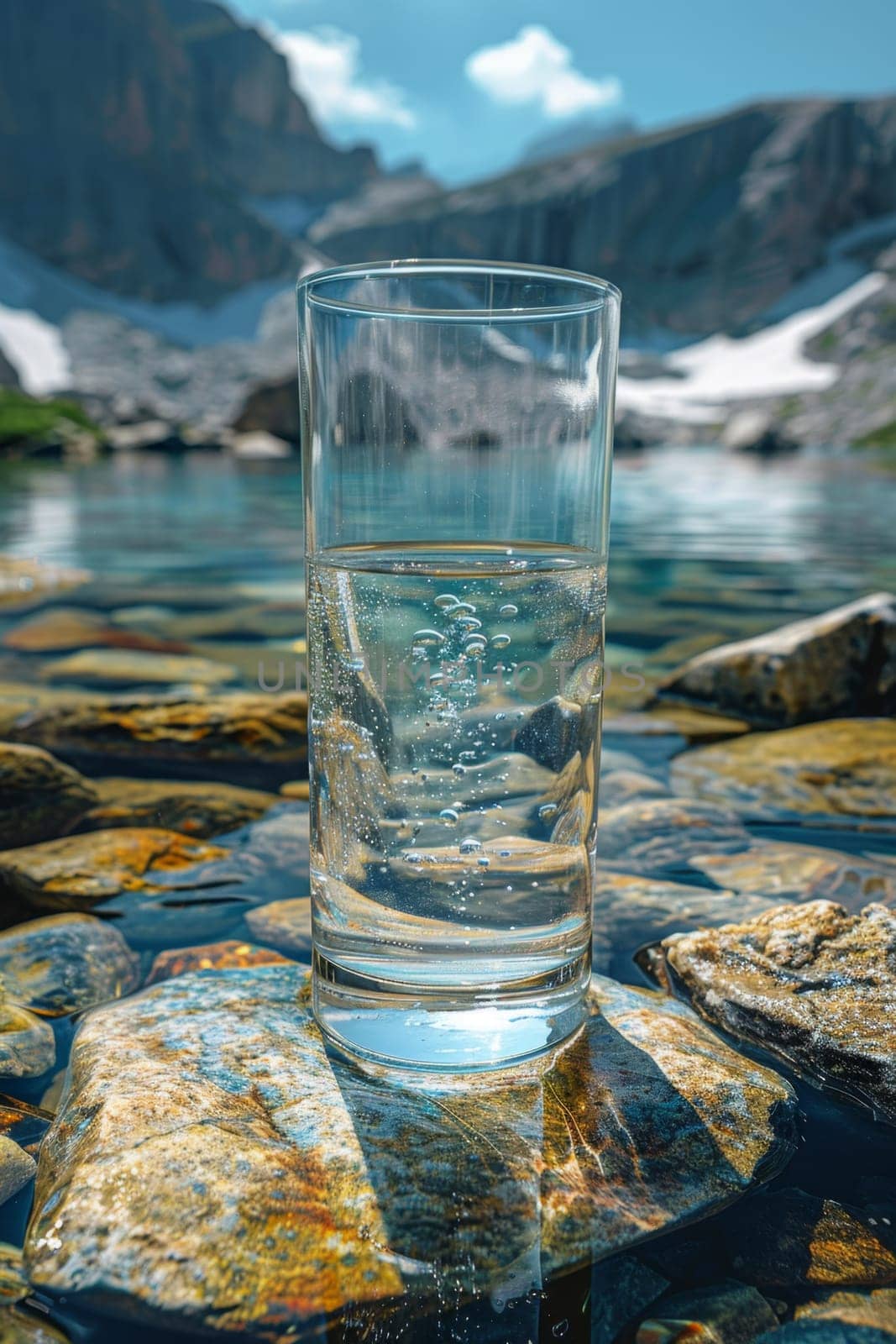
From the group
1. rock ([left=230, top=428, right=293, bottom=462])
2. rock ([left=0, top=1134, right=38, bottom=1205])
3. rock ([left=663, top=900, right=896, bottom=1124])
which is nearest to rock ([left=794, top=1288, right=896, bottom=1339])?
rock ([left=663, top=900, right=896, bottom=1124])

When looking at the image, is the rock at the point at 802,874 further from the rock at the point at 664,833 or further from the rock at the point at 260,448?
the rock at the point at 260,448

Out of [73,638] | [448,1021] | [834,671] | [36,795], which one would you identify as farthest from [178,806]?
[73,638]

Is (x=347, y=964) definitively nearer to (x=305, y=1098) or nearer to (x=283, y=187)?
(x=305, y=1098)

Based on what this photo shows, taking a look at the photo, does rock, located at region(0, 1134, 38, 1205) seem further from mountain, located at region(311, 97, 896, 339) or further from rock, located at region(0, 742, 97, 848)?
mountain, located at region(311, 97, 896, 339)

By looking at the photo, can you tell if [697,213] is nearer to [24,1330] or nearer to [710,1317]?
[710,1317]

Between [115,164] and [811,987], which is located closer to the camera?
[811,987]

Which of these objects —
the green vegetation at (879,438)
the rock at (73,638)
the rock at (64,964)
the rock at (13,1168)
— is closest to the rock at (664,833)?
the rock at (64,964)
